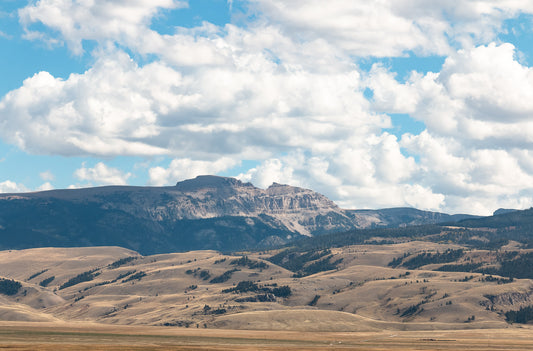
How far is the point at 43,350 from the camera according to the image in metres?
198

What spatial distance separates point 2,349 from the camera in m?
197

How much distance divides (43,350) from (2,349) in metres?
11.0
